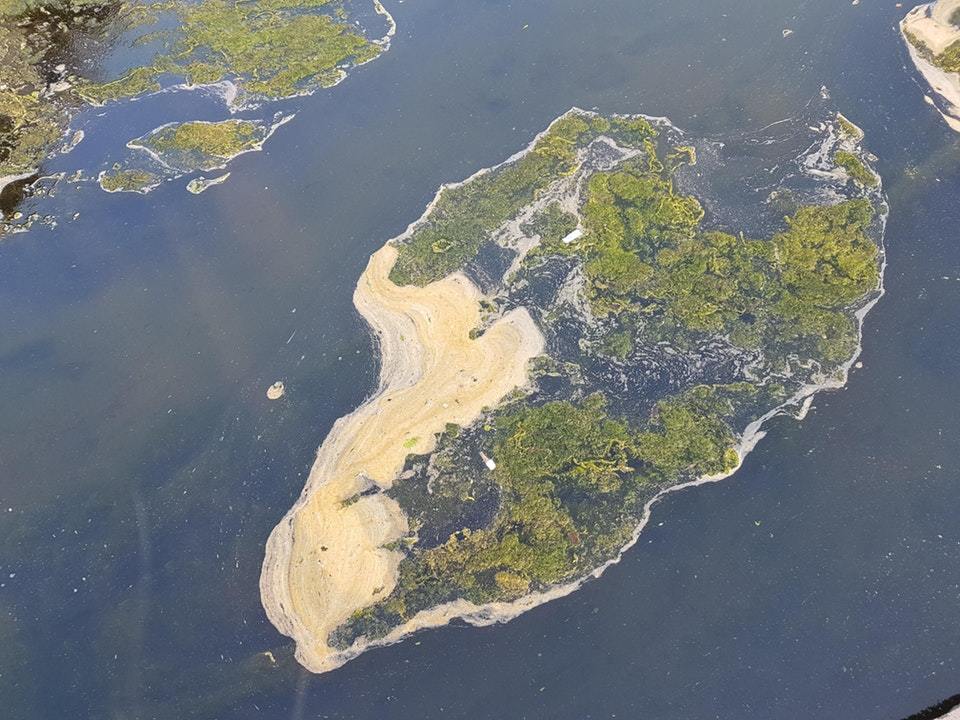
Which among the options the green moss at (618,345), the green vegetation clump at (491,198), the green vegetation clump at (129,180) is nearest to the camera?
the green moss at (618,345)

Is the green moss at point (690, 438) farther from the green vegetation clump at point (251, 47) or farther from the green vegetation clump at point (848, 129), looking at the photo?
the green vegetation clump at point (251, 47)

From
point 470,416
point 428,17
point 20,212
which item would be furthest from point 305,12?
point 470,416

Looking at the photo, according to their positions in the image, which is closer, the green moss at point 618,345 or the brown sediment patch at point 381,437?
the brown sediment patch at point 381,437

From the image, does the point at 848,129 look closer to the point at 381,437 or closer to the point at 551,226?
the point at 551,226

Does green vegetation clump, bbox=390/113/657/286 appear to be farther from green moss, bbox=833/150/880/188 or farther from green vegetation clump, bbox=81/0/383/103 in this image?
green vegetation clump, bbox=81/0/383/103

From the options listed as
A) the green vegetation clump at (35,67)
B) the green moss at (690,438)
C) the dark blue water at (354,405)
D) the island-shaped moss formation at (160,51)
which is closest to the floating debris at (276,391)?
the dark blue water at (354,405)

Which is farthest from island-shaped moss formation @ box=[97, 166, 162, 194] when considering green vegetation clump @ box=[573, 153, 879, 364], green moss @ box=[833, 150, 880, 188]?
green moss @ box=[833, 150, 880, 188]
